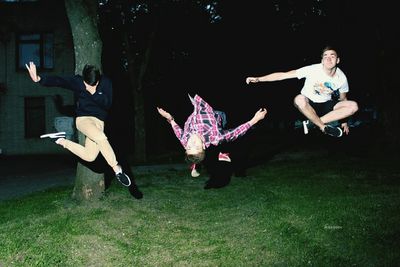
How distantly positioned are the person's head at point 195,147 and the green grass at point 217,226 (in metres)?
1.06

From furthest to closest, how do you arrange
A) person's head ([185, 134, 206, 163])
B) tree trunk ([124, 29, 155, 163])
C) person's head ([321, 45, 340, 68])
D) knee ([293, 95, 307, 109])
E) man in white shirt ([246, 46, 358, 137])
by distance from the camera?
tree trunk ([124, 29, 155, 163]) → person's head ([185, 134, 206, 163]) → knee ([293, 95, 307, 109]) → man in white shirt ([246, 46, 358, 137]) → person's head ([321, 45, 340, 68])

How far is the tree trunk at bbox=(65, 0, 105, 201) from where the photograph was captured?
8.01 metres

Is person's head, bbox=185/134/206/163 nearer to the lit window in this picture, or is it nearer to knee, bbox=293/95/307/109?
knee, bbox=293/95/307/109

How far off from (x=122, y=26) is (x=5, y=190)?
10488mm

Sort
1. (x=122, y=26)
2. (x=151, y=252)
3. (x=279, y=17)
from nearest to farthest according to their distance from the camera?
(x=151, y=252)
(x=122, y=26)
(x=279, y=17)

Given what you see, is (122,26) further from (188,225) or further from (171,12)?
(188,225)

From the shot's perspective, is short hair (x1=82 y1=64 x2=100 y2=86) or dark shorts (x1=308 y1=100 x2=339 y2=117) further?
dark shorts (x1=308 y1=100 x2=339 y2=117)


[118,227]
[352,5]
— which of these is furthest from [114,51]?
[118,227]

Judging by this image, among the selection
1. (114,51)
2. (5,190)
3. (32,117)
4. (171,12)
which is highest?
(171,12)

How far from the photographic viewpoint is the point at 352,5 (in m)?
15.7

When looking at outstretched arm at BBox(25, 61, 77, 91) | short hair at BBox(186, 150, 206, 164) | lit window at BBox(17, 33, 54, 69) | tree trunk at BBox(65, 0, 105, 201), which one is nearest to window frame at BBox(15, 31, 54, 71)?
lit window at BBox(17, 33, 54, 69)

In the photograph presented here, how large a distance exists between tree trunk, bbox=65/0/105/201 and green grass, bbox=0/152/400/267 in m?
0.30

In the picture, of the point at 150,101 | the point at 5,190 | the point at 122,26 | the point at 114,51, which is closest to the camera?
the point at 5,190

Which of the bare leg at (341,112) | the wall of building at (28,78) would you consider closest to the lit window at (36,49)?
the wall of building at (28,78)
